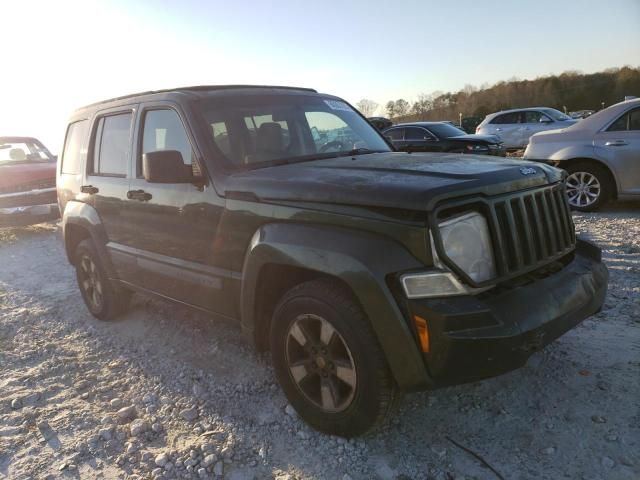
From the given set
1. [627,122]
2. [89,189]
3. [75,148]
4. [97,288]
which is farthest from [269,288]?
[627,122]

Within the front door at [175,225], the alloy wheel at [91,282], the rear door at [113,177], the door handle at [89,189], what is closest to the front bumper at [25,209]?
the alloy wheel at [91,282]

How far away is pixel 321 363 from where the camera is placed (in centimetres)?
265

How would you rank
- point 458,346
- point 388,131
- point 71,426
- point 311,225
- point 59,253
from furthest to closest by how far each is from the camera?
1. point 388,131
2. point 59,253
3. point 71,426
4. point 311,225
5. point 458,346

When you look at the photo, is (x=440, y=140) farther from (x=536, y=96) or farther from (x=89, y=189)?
(x=536, y=96)

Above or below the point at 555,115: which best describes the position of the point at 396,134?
below

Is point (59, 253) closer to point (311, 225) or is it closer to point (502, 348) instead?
point (311, 225)

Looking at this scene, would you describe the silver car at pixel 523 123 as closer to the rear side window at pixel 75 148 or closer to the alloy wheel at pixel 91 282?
the rear side window at pixel 75 148

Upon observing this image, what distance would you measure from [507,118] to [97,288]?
14.3m

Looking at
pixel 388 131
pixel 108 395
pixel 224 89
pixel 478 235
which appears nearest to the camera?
pixel 478 235

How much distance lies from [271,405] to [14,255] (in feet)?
A: 23.1

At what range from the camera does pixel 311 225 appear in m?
2.58

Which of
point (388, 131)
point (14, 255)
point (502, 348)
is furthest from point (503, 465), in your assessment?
point (388, 131)

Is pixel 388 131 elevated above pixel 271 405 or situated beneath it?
elevated above

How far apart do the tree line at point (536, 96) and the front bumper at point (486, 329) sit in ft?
165
